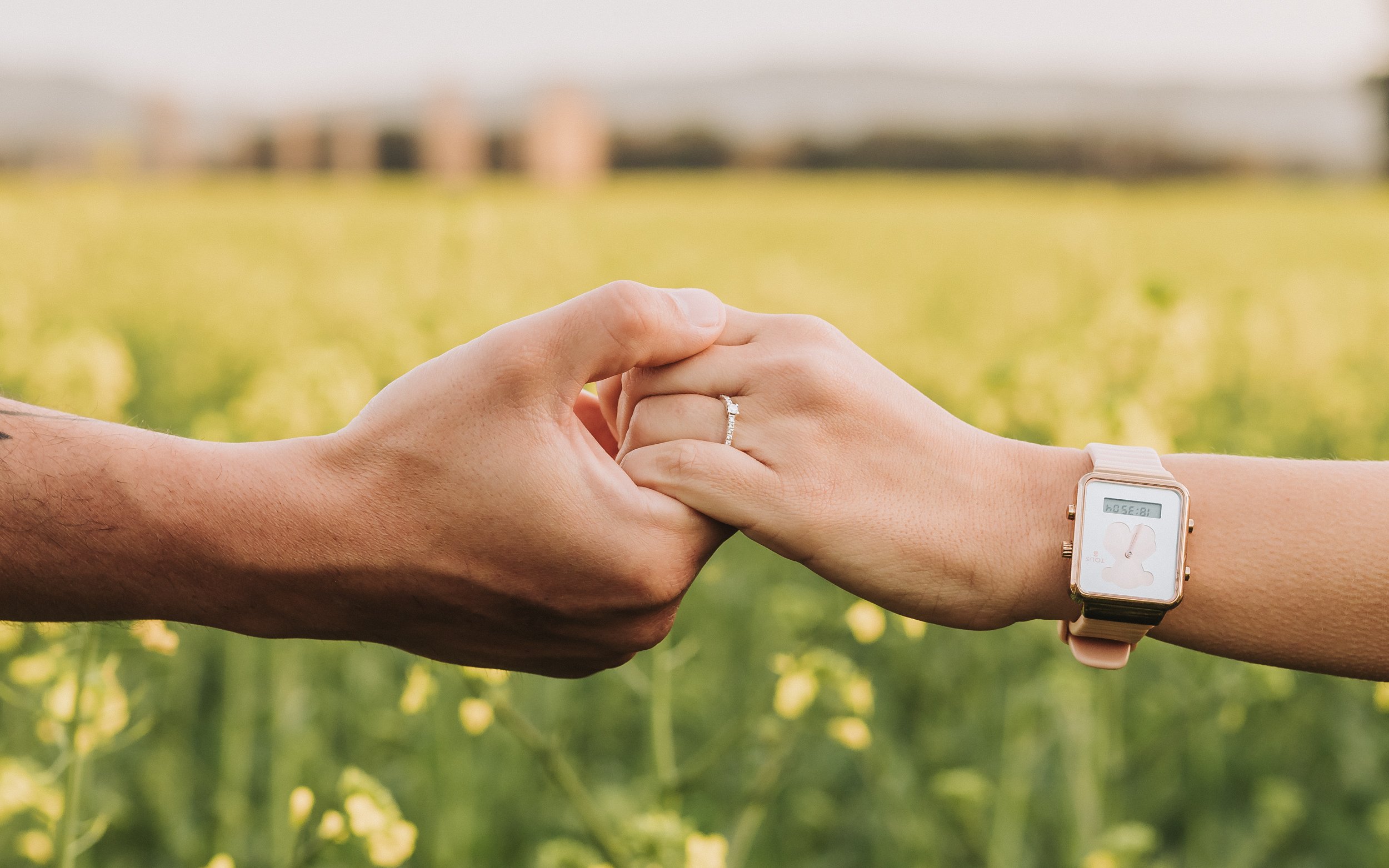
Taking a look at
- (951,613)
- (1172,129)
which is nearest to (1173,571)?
(951,613)

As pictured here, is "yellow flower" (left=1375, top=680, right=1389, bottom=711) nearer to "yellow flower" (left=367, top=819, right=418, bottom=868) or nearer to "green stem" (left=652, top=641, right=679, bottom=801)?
"green stem" (left=652, top=641, right=679, bottom=801)

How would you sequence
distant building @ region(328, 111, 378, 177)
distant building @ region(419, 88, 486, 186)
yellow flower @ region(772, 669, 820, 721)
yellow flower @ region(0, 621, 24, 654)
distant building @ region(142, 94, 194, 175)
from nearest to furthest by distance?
yellow flower @ region(772, 669, 820, 721) → yellow flower @ region(0, 621, 24, 654) → distant building @ region(419, 88, 486, 186) → distant building @ region(142, 94, 194, 175) → distant building @ region(328, 111, 378, 177)

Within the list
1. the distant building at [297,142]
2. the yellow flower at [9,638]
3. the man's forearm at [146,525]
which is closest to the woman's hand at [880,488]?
the man's forearm at [146,525]

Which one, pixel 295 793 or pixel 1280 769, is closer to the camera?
pixel 295 793

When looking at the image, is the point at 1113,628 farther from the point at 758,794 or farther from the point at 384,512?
the point at 384,512

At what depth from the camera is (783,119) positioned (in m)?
36.7

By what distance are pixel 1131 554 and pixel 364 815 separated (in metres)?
1.00

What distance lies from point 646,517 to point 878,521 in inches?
12.3

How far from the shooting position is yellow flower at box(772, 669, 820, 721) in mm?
1573

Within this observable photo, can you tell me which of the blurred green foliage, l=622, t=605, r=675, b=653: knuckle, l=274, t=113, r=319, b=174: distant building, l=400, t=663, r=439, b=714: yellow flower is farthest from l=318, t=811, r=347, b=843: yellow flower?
l=274, t=113, r=319, b=174: distant building

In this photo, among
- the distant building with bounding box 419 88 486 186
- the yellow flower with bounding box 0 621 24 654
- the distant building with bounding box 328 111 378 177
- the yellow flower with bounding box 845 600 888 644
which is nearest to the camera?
the yellow flower with bounding box 845 600 888 644

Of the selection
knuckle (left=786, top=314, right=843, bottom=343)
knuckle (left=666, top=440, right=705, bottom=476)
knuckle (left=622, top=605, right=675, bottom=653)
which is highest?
knuckle (left=786, top=314, right=843, bottom=343)

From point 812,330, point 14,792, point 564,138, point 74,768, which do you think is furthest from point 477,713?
point 564,138

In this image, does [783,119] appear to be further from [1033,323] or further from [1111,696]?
[1111,696]
